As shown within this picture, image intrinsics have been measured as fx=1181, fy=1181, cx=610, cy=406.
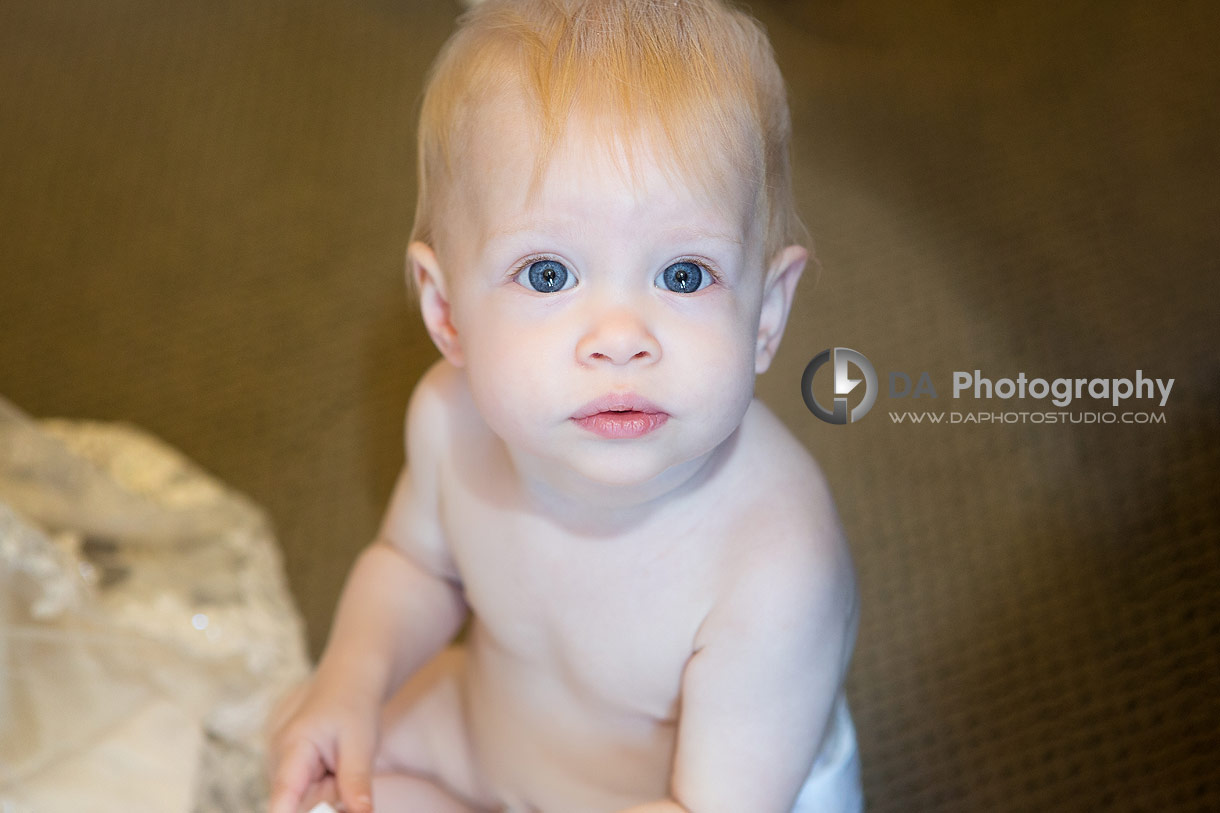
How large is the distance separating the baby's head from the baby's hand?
0.66 ft

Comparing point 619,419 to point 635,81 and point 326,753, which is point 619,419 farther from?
point 326,753

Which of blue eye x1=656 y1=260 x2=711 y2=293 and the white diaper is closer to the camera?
blue eye x1=656 y1=260 x2=711 y2=293

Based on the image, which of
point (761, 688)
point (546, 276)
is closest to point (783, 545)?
point (761, 688)

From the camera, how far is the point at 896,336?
0.62 m

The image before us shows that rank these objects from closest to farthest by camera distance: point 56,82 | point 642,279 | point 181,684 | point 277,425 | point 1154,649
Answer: point 642,279, point 1154,649, point 181,684, point 277,425, point 56,82

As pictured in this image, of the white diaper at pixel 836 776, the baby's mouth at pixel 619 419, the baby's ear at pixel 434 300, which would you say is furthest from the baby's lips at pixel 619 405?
the white diaper at pixel 836 776

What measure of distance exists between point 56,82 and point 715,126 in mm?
885

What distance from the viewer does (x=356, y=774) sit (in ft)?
1.89

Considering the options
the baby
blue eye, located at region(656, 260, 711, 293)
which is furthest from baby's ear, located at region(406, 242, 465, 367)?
blue eye, located at region(656, 260, 711, 293)

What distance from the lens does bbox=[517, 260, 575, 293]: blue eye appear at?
47 cm

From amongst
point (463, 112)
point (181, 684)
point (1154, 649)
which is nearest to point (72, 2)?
point (181, 684)

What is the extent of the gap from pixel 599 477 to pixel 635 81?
0.52ft

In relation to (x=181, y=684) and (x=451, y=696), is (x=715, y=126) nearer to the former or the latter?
(x=451, y=696)

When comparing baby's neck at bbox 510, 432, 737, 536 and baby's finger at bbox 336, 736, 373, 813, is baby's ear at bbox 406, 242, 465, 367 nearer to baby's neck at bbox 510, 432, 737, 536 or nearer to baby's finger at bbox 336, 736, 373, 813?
baby's neck at bbox 510, 432, 737, 536
